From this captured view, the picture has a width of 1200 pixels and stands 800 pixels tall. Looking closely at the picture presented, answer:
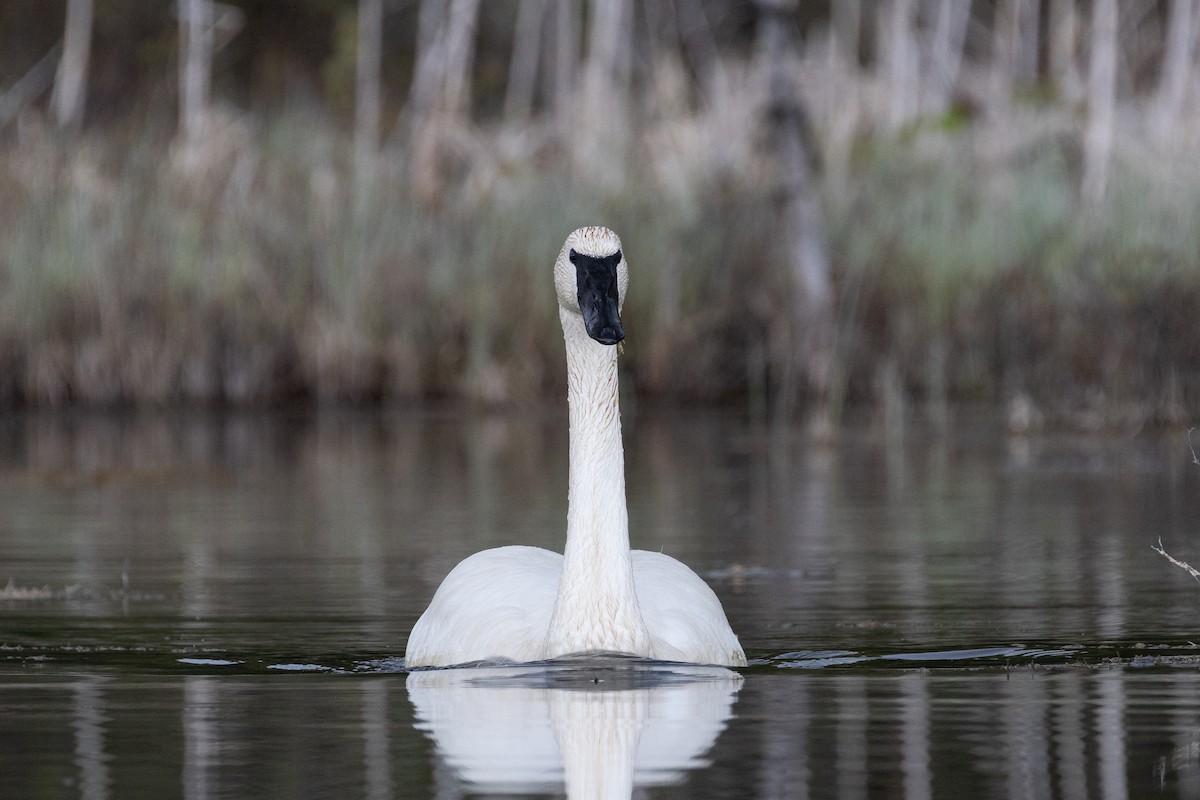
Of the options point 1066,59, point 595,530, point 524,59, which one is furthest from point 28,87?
point 595,530

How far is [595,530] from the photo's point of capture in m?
6.38

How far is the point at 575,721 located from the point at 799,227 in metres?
11.5

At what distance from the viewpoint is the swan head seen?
634 centimetres

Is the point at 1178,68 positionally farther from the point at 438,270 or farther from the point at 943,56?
the point at 438,270

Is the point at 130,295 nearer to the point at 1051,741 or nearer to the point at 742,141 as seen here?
the point at 742,141

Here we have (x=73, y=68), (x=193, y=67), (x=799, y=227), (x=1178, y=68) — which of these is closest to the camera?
(x=799, y=227)

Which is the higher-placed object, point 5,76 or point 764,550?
point 5,76

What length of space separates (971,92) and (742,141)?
3266mm

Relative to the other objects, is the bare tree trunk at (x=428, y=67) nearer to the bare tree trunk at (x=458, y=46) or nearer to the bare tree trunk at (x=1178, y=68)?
the bare tree trunk at (x=458, y=46)

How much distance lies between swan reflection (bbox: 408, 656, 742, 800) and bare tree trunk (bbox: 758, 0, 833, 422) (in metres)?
10.4

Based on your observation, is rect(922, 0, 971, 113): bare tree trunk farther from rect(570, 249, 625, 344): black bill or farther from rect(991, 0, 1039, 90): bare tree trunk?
rect(570, 249, 625, 344): black bill

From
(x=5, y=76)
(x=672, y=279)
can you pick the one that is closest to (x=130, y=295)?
(x=672, y=279)

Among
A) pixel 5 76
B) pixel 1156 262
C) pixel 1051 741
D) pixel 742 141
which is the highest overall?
pixel 5 76

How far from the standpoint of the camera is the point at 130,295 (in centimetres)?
1789
